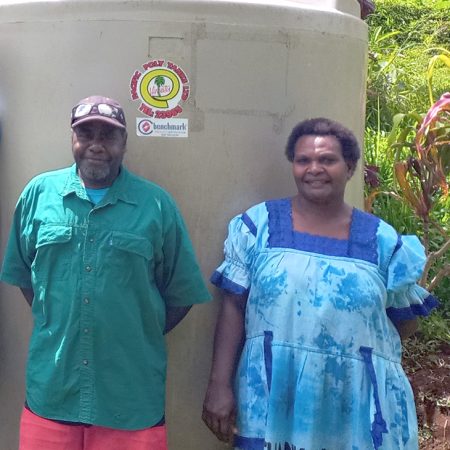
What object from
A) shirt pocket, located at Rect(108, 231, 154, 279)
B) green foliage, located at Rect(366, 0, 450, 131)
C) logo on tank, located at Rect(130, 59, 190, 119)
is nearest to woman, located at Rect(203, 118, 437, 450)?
shirt pocket, located at Rect(108, 231, 154, 279)

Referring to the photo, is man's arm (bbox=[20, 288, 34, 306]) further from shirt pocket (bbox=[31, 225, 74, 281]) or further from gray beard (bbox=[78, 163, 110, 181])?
gray beard (bbox=[78, 163, 110, 181])

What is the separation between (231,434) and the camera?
106 inches

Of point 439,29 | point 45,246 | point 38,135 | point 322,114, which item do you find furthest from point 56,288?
point 439,29

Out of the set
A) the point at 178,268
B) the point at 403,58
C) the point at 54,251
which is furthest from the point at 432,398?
the point at 403,58

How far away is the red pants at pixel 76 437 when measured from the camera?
97.7 inches

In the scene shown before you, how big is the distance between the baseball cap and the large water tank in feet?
1.37

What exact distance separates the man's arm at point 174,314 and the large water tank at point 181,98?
0.86 ft

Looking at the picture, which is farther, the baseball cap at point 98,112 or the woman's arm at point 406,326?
the woman's arm at point 406,326

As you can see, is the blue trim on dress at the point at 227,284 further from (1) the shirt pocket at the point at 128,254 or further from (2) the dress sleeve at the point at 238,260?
(1) the shirt pocket at the point at 128,254

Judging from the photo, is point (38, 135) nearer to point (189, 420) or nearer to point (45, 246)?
point (45, 246)

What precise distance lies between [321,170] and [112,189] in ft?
2.43

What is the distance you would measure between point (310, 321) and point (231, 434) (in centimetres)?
55

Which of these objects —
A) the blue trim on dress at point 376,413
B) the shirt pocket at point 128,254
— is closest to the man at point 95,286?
the shirt pocket at point 128,254

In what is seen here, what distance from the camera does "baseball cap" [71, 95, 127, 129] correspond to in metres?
2.43
